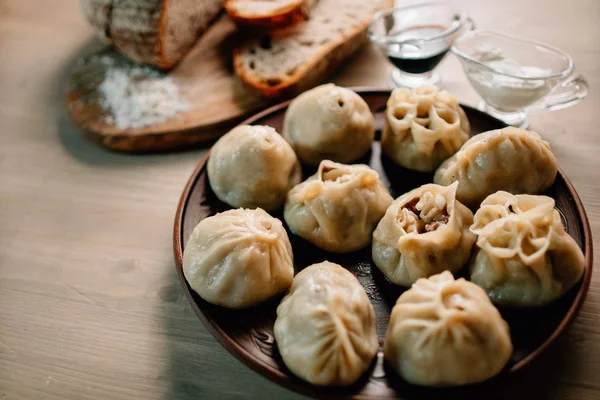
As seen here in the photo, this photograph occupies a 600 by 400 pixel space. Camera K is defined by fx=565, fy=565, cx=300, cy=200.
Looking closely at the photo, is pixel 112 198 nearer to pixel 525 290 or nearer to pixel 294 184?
pixel 294 184

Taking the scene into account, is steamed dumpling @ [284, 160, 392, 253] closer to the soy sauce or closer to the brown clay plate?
the brown clay plate

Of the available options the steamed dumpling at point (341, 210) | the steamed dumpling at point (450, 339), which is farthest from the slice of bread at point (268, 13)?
the steamed dumpling at point (450, 339)

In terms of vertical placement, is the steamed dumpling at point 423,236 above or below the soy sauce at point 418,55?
below

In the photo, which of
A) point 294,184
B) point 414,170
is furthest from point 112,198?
point 414,170

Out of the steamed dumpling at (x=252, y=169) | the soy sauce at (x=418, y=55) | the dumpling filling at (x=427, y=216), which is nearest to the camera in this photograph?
the dumpling filling at (x=427, y=216)

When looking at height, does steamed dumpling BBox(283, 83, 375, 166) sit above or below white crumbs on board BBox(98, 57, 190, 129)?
above

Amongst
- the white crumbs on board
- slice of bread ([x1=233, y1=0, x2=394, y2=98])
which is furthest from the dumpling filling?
the white crumbs on board

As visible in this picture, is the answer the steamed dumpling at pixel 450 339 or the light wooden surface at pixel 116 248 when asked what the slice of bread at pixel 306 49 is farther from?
the steamed dumpling at pixel 450 339
